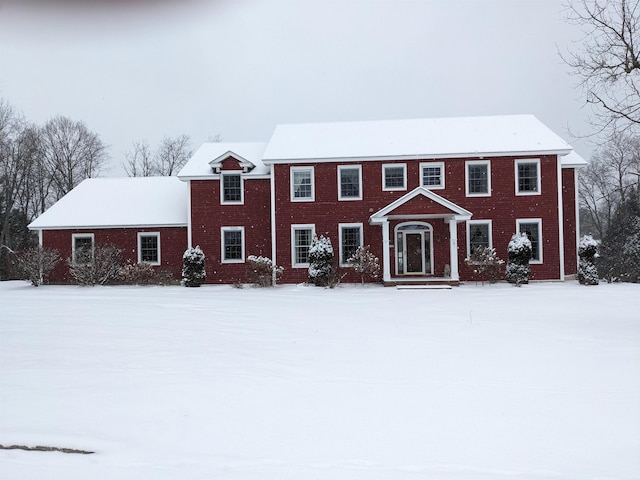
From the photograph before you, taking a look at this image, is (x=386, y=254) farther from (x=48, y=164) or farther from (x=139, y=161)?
(x=139, y=161)

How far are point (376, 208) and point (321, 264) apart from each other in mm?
3980

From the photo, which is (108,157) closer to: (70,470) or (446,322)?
(446,322)

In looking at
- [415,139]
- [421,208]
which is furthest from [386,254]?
[415,139]

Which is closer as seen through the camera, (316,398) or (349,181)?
(316,398)

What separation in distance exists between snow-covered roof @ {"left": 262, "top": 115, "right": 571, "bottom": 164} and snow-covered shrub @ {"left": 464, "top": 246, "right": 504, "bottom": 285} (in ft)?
14.8

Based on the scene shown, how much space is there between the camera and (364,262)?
2380 cm

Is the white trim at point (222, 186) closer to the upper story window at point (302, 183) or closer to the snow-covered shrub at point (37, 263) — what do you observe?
the upper story window at point (302, 183)

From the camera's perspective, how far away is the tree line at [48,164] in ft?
135

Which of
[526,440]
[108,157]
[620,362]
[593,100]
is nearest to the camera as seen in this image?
[526,440]

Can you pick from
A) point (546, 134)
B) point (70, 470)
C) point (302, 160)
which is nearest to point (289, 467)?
point (70, 470)

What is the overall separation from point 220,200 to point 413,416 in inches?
831

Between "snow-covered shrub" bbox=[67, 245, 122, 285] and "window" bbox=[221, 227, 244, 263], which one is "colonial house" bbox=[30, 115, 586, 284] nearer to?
"window" bbox=[221, 227, 244, 263]

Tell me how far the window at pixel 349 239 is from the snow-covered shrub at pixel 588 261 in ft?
31.4

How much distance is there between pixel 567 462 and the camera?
4.84 m
